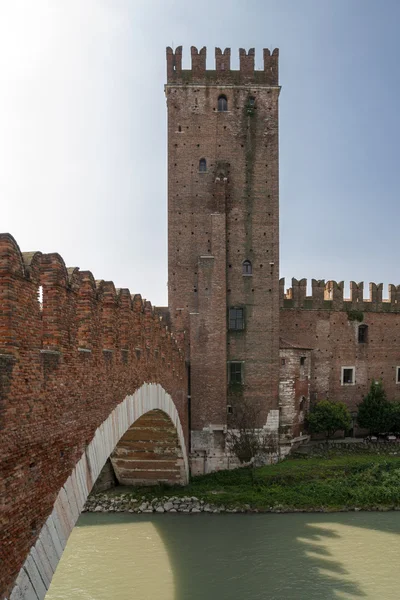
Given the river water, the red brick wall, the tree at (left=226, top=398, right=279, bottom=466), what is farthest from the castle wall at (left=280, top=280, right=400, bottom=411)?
the river water

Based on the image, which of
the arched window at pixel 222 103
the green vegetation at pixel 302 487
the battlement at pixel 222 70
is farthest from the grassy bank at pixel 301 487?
the battlement at pixel 222 70

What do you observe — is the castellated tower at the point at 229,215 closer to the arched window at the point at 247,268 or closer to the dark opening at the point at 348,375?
the arched window at the point at 247,268

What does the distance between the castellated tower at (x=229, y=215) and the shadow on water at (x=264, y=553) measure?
15.3ft

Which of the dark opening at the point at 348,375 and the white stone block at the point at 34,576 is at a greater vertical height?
the dark opening at the point at 348,375

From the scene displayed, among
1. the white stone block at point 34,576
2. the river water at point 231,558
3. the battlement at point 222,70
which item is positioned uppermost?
the battlement at point 222,70

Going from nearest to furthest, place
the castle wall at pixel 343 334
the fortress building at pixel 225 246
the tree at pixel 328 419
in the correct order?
the fortress building at pixel 225 246 < the tree at pixel 328 419 < the castle wall at pixel 343 334

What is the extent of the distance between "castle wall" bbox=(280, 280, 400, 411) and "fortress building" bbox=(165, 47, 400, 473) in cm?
331

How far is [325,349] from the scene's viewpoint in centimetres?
2466

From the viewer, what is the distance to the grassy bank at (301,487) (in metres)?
17.2

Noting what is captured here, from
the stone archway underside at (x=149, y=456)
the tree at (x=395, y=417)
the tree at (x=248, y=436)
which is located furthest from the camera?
the tree at (x=395, y=417)

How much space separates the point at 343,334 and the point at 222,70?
47.4 feet

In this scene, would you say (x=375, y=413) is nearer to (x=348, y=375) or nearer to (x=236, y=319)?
(x=348, y=375)

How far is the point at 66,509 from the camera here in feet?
18.2

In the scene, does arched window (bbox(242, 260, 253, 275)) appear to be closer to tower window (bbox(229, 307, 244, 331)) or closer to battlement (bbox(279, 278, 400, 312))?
tower window (bbox(229, 307, 244, 331))
